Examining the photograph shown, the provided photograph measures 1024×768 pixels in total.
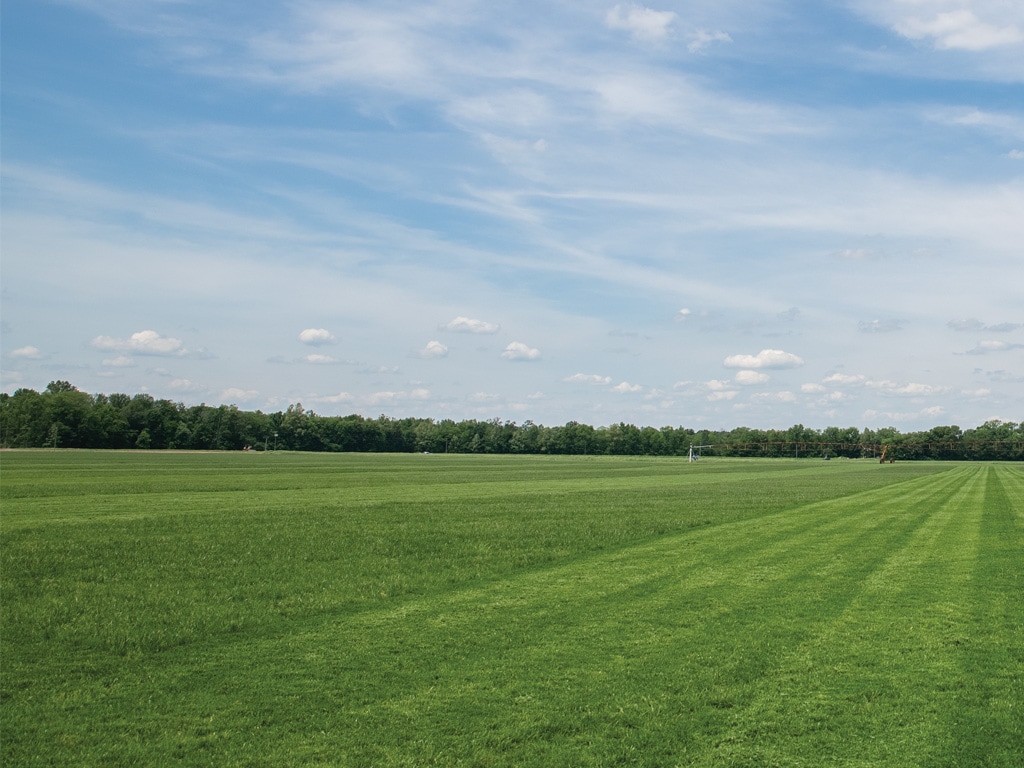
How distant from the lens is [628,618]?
12594 millimetres

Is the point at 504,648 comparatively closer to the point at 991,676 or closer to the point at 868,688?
the point at 868,688

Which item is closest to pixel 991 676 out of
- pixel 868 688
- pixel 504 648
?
pixel 868 688

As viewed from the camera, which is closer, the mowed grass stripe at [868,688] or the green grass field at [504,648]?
the mowed grass stripe at [868,688]

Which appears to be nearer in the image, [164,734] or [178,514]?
[164,734]

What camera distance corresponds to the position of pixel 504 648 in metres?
10.8

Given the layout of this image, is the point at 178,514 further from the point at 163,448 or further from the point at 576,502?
the point at 163,448

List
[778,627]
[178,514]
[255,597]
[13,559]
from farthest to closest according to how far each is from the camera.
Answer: [178,514] < [13,559] < [255,597] < [778,627]

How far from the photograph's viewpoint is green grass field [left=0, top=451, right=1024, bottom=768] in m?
7.65

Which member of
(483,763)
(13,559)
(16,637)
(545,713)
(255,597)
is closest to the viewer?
(483,763)

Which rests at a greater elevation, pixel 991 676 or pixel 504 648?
pixel 991 676

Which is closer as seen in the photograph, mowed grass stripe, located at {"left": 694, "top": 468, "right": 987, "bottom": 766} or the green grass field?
mowed grass stripe, located at {"left": 694, "top": 468, "right": 987, "bottom": 766}

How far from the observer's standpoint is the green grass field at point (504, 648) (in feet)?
25.1

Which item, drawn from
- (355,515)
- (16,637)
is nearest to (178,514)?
(355,515)

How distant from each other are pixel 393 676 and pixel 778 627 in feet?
19.7
